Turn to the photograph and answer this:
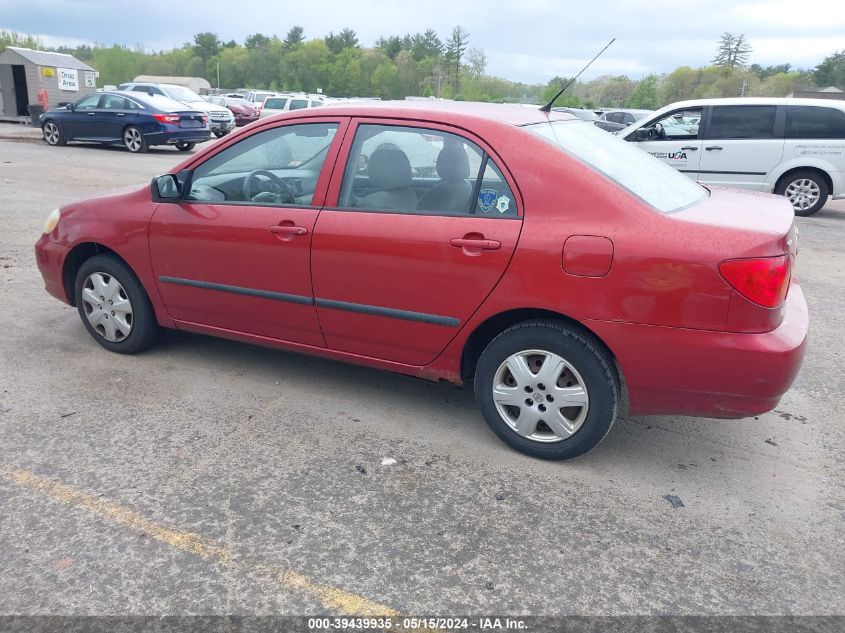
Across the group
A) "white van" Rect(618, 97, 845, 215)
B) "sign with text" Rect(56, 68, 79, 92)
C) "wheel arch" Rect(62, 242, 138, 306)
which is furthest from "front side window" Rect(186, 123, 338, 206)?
"sign with text" Rect(56, 68, 79, 92)

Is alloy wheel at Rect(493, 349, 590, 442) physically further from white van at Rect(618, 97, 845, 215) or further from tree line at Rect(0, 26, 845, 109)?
tree line at Rect(0, 26, 845, 109)

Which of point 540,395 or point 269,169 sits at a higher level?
point 269,169

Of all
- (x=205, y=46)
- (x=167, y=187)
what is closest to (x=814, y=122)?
(x=167, y=187)

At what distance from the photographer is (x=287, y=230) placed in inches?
153

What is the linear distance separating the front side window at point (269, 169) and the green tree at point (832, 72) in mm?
79925

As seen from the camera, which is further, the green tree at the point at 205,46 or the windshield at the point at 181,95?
the green tree at the point at 205,46

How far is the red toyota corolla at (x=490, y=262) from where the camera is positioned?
3105 mm

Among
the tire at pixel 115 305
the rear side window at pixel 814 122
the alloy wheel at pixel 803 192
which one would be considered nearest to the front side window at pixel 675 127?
the rear side window at pixel 814 122

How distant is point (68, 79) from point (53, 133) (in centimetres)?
959

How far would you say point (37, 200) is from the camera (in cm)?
1044

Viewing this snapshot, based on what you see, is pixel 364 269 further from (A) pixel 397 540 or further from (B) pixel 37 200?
(B) pixel 37 200

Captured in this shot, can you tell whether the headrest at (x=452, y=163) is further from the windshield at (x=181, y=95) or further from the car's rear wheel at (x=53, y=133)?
the windshield at (x=181, y=95)

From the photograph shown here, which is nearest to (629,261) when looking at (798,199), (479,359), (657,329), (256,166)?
(657,329)

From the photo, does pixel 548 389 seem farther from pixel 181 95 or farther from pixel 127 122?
Result: pixel 181 95
